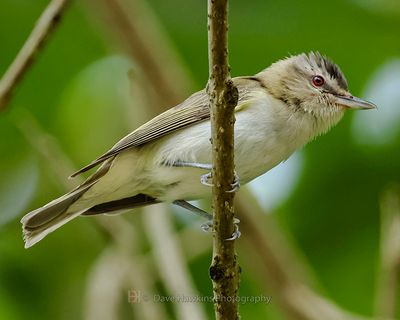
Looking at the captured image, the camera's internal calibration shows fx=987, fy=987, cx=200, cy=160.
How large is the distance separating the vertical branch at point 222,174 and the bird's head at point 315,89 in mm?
1245

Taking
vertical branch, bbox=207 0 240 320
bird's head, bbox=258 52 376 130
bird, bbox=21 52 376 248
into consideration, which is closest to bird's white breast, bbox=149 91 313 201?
bird, bbox=21 52 376 248

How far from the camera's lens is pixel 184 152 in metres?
4.39

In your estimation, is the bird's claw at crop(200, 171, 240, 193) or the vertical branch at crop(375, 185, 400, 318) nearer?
the bird's claw at crop(200, 171, 240, 193)

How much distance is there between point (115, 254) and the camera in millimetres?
5000

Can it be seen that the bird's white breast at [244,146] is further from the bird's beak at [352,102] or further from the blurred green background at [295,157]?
the blurred green background at [295,157]

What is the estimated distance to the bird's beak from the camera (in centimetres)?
468

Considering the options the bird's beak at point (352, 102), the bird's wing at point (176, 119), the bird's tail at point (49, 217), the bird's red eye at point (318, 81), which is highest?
the bird's wing at point (176, 119)

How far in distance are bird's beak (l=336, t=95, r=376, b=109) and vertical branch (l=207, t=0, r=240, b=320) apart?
142cm

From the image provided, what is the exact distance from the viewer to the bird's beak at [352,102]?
4.68 m

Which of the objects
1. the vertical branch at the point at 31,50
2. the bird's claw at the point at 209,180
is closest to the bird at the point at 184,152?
the bird's claw at the point at 209,180

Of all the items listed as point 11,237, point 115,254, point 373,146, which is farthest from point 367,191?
point 11,237

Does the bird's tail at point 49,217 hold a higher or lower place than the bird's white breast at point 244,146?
higher

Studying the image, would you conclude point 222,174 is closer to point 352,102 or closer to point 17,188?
point 352,102

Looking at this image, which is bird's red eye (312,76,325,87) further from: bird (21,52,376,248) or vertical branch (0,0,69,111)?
vertical branch (0,0,69,111)
